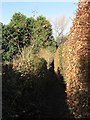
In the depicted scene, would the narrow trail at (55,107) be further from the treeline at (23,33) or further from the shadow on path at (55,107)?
the treeline at (23,33)

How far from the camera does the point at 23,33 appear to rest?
30734mm

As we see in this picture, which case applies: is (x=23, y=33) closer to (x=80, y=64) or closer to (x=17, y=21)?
(x=17, y=21)

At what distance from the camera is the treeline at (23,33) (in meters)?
28.1

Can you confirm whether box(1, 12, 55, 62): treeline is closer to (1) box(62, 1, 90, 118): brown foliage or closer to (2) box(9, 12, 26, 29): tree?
(2) box(9, 12, 26, 29): tree

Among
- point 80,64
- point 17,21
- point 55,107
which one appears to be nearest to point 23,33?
point 17,21

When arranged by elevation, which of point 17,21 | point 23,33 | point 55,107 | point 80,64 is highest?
point 17,21

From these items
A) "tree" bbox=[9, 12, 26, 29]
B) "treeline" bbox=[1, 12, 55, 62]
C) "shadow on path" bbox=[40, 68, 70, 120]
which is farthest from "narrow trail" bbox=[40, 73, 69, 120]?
"tree" bbox=[9, 12, 26, 29]

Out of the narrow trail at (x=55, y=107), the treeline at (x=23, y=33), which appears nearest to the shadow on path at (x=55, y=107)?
the narrow trail at (x=55, y=107)

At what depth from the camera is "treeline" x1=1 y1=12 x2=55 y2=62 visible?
2808cm

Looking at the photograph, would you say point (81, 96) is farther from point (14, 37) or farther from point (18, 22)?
point (18, 22)

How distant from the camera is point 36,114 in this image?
9867 mm

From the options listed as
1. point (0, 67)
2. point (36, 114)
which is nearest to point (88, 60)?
point (0, 67)

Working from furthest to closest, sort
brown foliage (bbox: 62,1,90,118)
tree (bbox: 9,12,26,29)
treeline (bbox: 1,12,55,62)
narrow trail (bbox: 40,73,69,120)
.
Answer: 1. tree (bbox: 9,12,26,29)
2. treeline (bbox: 1,12,55,62)
3. narrow trail (bbox: 40,73,69,120)
4. brown foliage (bbox: 62,1,90,118)

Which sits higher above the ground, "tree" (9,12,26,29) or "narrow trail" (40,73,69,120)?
"tree" (9,12,26,29)
